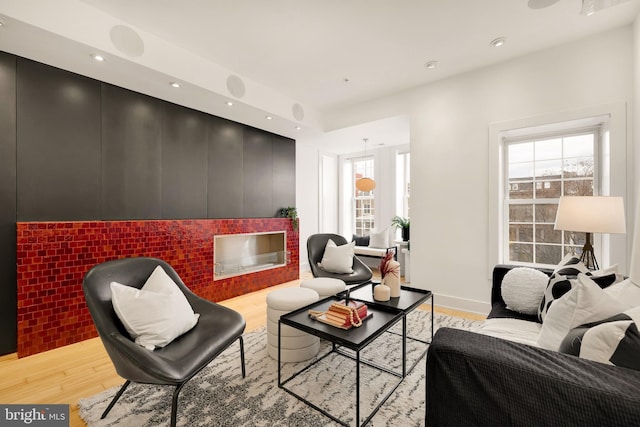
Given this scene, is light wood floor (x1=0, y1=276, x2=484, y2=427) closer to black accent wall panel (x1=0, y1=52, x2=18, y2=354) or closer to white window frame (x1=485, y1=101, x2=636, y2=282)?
black accent wall panel (x1=0, y1=52, x2=18, y2=354)

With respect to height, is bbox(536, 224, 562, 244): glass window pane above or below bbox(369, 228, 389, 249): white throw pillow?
above

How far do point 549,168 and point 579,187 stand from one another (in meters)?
0.34

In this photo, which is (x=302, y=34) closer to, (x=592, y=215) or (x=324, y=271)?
(x=324, y=271)

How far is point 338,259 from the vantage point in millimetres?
3555

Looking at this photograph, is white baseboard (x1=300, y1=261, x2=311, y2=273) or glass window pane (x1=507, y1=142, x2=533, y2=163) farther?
white baseboard (x1=300, y1=261, x2=311, y2=273)

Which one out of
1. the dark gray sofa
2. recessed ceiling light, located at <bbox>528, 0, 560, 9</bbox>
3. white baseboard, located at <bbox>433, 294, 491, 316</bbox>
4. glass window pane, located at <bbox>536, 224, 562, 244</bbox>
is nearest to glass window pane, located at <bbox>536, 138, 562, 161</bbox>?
glass window pane, located at <bbox>536, 224, 562, 244</bbox>

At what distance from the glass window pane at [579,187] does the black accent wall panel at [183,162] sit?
169 inches

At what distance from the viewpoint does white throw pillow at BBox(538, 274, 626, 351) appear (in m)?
1.13

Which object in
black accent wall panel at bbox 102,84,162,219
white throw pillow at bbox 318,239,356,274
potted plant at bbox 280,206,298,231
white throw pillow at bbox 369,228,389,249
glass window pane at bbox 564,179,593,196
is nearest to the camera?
black accent wall panel at bbox 102,84,162,219

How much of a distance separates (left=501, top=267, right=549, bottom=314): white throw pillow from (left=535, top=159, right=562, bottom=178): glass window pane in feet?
5.74

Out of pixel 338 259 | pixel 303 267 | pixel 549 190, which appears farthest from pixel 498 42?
pixel 303 267

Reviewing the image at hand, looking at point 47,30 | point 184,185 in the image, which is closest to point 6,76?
point 47,30

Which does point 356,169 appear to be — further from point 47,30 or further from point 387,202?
point 47,30

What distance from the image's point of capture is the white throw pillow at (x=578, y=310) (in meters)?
1.13
